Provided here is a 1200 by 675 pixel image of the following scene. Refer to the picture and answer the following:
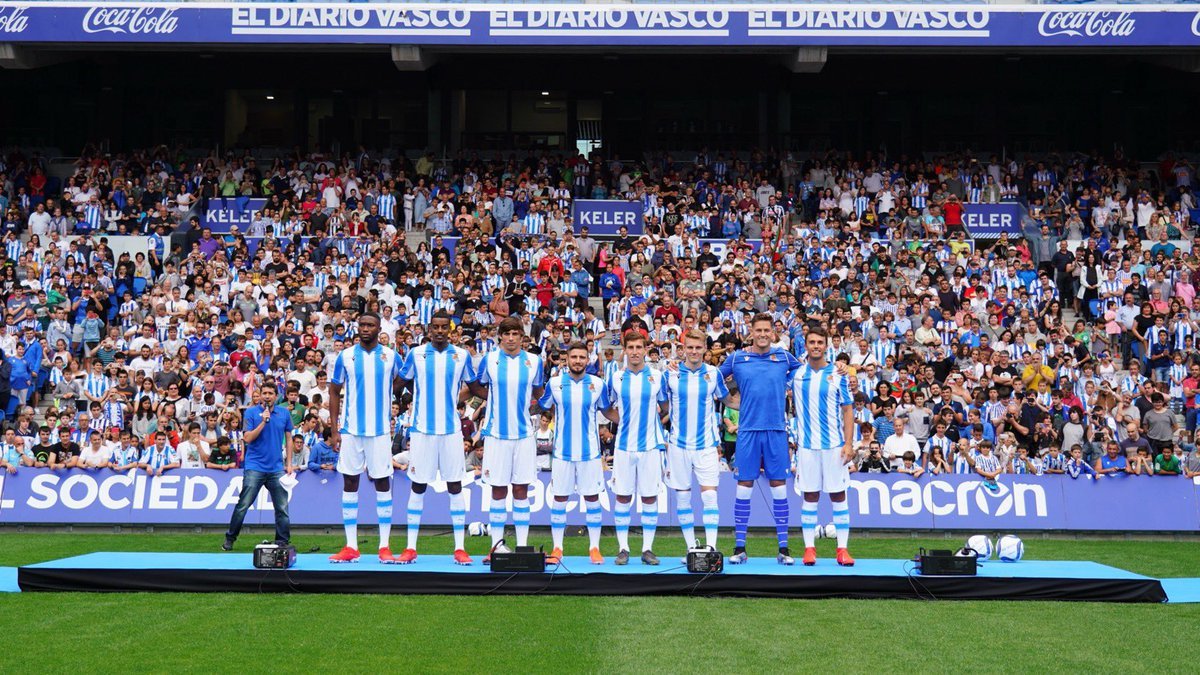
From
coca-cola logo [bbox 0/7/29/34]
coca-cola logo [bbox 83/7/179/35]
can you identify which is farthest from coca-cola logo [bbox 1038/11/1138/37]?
coca-cola logo [bbox 0/7/29/34]

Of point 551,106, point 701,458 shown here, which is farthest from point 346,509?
point 551,106

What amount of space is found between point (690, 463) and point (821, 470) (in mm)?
1189

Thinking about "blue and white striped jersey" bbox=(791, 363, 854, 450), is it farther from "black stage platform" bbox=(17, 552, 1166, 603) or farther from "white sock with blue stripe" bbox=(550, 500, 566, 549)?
"white sock with blue stripe" bbox=(550, 500, 566, 549)

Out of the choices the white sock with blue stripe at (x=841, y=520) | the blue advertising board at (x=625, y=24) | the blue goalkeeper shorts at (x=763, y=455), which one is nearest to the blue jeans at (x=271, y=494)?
Result: the blue goalkeeper shorts at (x=763, y=455)

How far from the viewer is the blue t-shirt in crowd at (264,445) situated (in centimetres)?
1567

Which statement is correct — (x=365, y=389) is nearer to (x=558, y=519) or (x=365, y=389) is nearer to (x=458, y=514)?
(x=458, y=514)

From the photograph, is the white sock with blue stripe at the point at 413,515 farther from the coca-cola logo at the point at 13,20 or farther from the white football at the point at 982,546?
the coca-cola logo at the point at 13,20

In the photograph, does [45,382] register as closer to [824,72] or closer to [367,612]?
[367,612]

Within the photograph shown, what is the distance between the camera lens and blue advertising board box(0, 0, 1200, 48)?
30.8m

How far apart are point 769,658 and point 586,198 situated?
74.9 feet

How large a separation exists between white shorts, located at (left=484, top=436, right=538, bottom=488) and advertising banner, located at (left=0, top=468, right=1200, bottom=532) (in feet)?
21.8

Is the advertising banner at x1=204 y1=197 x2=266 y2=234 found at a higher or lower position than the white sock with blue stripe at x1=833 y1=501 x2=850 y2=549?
higher

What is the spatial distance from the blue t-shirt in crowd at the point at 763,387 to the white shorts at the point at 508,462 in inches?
76.9

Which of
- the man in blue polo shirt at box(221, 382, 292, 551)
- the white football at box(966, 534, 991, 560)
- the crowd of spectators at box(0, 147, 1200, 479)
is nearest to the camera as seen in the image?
the white football at box(966, 534, 991, 560)
